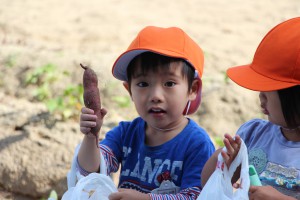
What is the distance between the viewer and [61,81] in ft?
15.9

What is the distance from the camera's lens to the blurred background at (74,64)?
390 cm

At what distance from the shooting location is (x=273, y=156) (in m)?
2.11

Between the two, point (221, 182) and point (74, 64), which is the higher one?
point (74, 64)

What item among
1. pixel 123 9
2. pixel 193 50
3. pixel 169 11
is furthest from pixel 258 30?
pixel 193 50

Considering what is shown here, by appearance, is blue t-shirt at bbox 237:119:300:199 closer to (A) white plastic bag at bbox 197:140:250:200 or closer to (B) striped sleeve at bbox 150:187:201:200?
(A) white plastic bag at bbox 197:140:250:200

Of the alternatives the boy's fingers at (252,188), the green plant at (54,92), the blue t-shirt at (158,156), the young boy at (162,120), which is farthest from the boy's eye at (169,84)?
the green plant at (54,92)

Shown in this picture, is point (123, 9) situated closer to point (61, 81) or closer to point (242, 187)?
point (61, 81)

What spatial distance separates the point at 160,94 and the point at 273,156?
0.53 metres

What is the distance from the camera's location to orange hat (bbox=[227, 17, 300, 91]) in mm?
1972

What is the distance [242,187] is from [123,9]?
18.1 feet

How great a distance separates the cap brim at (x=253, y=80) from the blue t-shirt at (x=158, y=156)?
14.9 inches

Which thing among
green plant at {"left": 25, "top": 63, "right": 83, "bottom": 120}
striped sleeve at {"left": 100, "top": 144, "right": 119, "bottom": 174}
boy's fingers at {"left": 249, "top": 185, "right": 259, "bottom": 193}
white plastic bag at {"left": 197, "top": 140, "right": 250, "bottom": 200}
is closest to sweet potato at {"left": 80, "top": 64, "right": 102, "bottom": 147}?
striped sleeve at {"left": 100, "top": 144, "right": 119, "bottom": 174}

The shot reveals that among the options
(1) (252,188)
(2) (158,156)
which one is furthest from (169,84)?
(1) (252,188)

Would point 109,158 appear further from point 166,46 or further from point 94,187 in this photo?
point 166,46
